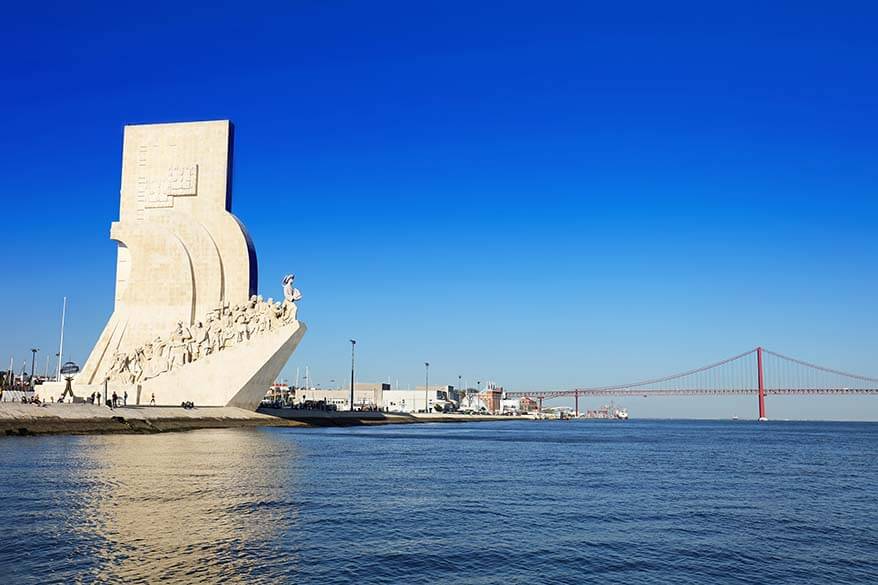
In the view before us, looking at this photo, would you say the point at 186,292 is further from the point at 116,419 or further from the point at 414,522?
the point at 414,522

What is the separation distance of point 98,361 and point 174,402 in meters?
6.23

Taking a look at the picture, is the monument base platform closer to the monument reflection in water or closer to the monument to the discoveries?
the monument to the discoveries

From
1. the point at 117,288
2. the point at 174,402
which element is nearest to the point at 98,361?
the point at 117,288

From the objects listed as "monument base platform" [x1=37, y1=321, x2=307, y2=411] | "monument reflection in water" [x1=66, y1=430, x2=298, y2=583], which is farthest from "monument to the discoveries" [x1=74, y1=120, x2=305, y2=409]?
"monument reflection in water" [x1=66, y1=430, x2=298, y2=583]

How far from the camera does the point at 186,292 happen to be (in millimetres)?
37031

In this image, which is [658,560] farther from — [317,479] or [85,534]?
[317,479]

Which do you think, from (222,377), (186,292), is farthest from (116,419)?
(186,292)

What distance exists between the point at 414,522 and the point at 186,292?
2981 cm

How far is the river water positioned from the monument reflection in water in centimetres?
3

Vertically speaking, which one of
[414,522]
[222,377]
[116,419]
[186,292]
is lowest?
[414,522]

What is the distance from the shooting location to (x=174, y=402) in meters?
32.0

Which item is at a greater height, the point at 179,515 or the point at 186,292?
the point at 186,292

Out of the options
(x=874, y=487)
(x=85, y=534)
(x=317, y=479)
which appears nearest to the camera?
(x=85, y=534)

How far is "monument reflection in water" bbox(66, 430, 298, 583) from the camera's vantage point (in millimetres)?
6816
